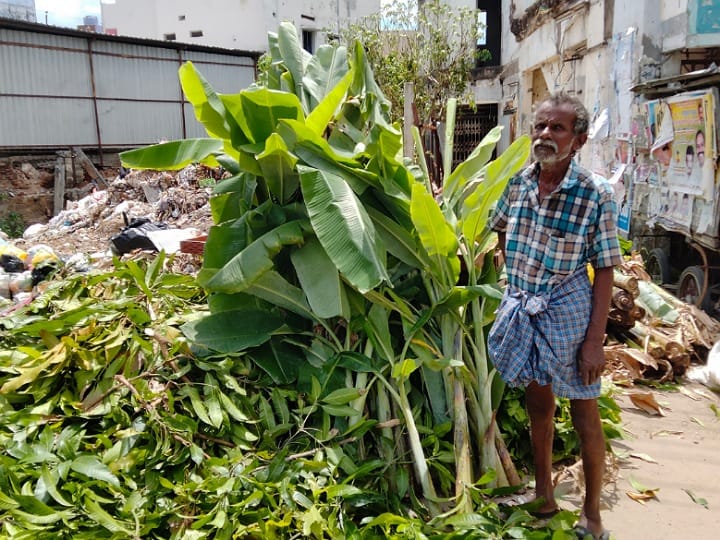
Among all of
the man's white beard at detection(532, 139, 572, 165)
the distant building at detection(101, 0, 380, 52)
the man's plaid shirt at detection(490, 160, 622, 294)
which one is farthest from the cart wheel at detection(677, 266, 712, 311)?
the distant building at detection(101, 0, 380, 52)

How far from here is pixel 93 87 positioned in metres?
15.2

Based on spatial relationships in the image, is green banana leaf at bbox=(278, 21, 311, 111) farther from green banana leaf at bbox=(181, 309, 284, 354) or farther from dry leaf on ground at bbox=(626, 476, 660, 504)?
dry leaf on ground at bbox=(626, 476, 660, 504)

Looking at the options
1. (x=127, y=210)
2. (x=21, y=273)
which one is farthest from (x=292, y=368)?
(x=127, y=210)

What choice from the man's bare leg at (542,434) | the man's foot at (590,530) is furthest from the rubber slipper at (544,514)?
the man's foot at (590,530)

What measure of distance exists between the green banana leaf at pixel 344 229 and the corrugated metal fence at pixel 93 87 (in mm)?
13756

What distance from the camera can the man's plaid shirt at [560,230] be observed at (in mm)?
2350

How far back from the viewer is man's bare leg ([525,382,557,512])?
2717 mm

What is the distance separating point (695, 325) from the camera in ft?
A: 16.3

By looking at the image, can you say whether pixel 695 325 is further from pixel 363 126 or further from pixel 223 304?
pixel 223 304

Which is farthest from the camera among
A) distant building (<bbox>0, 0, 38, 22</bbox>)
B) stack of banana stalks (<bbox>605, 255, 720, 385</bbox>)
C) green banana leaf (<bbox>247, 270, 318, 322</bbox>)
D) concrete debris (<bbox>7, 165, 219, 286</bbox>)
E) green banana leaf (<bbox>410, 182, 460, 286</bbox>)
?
distant building (<bbox>0, 0, 38, 22</bbox>)

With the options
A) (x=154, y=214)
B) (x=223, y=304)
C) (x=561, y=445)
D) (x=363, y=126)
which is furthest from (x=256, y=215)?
(x=154, y=214)

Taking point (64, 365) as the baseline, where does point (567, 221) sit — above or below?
above

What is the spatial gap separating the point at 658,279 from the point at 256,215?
16.8 feet

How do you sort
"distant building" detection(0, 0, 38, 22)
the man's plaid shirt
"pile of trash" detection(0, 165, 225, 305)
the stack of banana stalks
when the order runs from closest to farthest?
the man's plaid shirt → the stack of banana stalks → "pile of trash" detection(0, 165, 225, 305) → "distant building" detection(0, 0, 38, 22)
